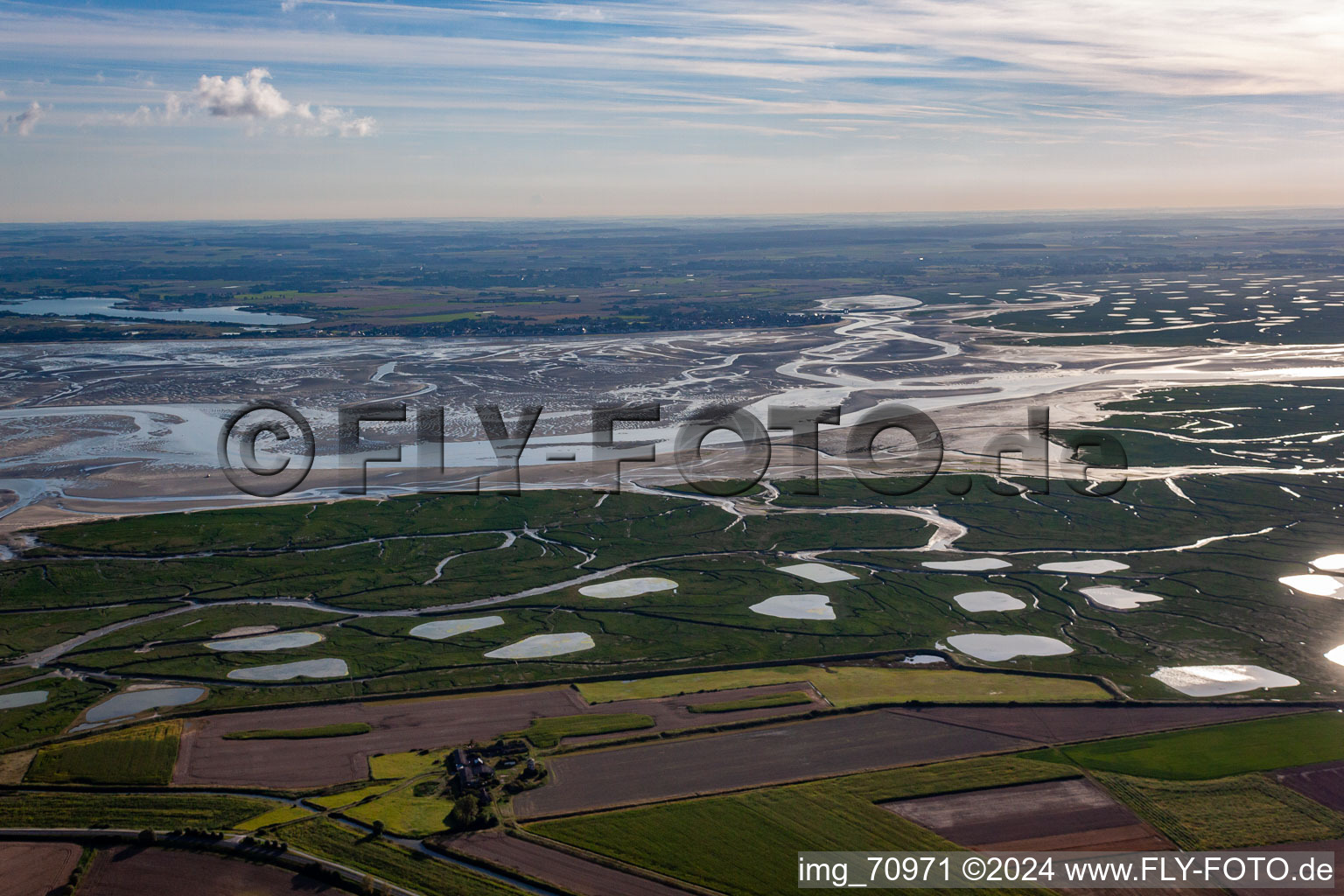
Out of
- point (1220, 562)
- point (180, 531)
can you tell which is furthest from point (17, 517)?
point (1220, 562)

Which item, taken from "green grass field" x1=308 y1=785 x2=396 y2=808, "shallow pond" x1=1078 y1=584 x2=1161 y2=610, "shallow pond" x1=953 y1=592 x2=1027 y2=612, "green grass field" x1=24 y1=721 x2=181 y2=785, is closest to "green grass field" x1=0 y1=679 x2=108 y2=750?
"green grass field" x1=24 y1=721 x2=181 y2=785

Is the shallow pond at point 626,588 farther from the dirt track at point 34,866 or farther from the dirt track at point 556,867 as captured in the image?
the dirt track at point 34,866

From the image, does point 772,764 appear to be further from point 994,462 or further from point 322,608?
point 994,462

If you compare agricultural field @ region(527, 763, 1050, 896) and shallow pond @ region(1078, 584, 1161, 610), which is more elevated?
shallow pond @ region(1078, 584, 1161, 610)

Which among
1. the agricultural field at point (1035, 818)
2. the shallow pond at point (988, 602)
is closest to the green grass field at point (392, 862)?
the agricultural field at point (1035, 818)

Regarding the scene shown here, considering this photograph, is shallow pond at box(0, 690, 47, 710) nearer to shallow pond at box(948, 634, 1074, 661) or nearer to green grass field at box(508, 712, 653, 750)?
green grass field at box(508, 712, 653, 750)

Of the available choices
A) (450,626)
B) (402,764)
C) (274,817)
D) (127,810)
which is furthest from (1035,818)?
(127,810)

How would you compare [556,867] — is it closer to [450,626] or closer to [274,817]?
[274,817]
